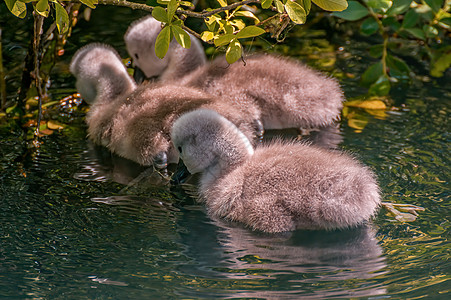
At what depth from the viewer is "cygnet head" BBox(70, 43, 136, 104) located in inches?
195

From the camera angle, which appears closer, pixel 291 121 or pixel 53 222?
pixel 53 222

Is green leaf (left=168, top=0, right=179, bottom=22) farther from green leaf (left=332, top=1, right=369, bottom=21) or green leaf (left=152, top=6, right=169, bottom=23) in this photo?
green leaf (left=332, top=1, right=369, bottom=21)

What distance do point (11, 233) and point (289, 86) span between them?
213 centimetres

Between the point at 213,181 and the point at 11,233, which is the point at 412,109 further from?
the point at 11,233

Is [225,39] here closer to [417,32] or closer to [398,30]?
[417,32]

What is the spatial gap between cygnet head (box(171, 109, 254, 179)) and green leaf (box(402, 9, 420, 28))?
2.02 meters

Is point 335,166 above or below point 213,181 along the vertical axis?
above

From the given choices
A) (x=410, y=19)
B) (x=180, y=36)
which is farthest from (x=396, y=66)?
(x=180, y=36)

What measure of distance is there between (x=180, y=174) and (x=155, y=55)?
4.97 feet

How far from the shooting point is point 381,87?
204 inches

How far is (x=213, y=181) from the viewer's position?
12.8 ft

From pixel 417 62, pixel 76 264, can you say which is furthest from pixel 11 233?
pixel 417 62

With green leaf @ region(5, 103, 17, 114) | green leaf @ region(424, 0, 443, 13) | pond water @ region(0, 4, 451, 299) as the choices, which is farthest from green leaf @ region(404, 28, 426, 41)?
green leaf @ region(5, 103, 17, 114)

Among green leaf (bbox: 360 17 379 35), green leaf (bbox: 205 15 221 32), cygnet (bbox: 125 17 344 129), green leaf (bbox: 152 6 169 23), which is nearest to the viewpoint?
green leaf (bbox: 152 6 169 23)
